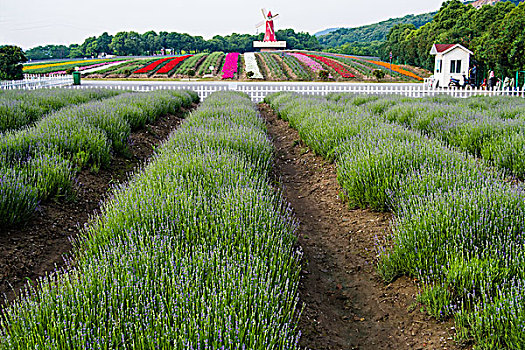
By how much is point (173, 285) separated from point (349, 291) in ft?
5.41

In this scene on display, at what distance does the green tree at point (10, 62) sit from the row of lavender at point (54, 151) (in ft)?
55.6

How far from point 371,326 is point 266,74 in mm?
33338

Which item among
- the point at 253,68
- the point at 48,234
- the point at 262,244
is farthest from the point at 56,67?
the point at 262,244

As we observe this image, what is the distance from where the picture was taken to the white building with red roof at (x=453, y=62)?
26.5 metres

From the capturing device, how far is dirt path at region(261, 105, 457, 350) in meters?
2.70

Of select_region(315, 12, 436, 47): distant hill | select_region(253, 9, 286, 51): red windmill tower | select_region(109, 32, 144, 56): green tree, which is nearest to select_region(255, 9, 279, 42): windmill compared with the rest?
select_region(253, 9, 286, 51): red windmill tower

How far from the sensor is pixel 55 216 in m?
4.28

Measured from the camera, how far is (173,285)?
2125 mm

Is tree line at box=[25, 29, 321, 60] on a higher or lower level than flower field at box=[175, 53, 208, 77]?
higher

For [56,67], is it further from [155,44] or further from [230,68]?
[155,44]

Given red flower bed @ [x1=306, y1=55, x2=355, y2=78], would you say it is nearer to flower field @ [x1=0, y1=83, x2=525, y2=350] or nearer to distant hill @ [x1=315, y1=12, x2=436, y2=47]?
flower field @ [x1=0, y1=83, x2=525, y2=350]

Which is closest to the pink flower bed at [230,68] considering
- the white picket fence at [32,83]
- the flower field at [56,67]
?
the flower field at [56,67]

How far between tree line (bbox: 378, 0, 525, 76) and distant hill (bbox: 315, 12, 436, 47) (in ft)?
167

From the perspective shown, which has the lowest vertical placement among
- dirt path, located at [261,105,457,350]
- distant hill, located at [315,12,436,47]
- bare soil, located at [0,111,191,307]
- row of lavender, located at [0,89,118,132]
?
dirt path, located at [261,105,457,350]
